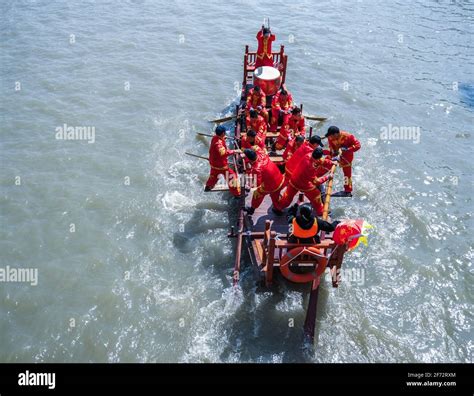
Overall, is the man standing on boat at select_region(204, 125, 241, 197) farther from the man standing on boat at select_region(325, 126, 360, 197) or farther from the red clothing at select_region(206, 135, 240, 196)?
the man standing on boat at select_region(325, 126, 360, 197)

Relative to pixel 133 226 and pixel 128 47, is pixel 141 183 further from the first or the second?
pixel 128 47

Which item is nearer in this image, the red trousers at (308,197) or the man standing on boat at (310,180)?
the man standing on boat at (310,180)

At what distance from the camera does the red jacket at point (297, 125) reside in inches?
453

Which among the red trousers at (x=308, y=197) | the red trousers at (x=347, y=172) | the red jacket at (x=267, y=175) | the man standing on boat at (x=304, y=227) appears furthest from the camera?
the red trousers at (x=347, y=172)

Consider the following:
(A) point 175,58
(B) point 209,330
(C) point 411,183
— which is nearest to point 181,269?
(B) point 209,330

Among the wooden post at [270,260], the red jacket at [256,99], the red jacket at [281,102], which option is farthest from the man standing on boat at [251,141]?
the wooden post at [270,260]

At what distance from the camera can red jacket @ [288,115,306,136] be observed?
11.5 meters

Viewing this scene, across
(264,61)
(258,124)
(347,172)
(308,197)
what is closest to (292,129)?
(258,124)

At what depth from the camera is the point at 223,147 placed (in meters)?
9.88

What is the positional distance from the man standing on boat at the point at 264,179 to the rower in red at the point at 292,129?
2.58 meters

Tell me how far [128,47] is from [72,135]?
7.78 metres

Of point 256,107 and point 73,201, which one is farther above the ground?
point 256,107

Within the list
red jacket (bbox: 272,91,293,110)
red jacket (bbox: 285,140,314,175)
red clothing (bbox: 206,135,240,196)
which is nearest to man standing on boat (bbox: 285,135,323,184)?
red jacket (bbox: 285,140,314,175)

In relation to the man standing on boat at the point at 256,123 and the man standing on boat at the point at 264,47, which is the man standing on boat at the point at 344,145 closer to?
the man standing on boat at the point at 256,123
